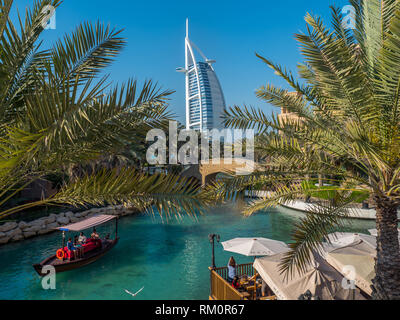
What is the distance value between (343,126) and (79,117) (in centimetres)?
585

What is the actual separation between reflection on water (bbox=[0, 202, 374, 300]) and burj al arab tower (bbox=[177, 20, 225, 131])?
110122mm

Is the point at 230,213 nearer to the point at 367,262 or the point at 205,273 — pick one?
the point at 205,273

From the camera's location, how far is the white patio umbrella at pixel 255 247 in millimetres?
10766

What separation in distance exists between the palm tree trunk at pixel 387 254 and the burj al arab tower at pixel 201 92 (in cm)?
12532

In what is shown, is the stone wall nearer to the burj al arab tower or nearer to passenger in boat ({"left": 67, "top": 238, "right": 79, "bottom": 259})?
passenger in boat ({"left": 67, "top": 238, "right": 79, "bottom": 259})

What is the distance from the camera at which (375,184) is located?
6016 mm

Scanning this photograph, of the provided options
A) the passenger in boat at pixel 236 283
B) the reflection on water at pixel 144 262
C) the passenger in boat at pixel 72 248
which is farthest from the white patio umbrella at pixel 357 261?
the passenger in boat at pixel 72 248

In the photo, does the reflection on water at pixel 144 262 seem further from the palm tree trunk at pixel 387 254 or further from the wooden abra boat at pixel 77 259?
the palm tree trunk at pixel 387 254

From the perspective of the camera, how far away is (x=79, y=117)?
339 centimetres

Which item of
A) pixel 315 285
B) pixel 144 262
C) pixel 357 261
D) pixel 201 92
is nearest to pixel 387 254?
pixel 315 285

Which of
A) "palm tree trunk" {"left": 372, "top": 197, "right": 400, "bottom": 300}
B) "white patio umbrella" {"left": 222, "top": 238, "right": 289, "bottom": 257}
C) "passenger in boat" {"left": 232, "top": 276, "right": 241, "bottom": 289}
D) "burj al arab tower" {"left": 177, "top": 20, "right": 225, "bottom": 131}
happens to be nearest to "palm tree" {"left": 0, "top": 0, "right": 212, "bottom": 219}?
"palm tree trunk" {"left": 372, "top": 197, "right": 400, "bottom": 300}

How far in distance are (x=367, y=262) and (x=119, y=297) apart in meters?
8.98

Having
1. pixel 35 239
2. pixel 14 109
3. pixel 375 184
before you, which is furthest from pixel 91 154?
pixel 35 239

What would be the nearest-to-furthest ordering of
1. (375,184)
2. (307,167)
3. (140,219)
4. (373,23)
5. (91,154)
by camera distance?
1. (91,154)
2. (373,23)
3. (375,184)
4. (307,167)
5. (140,219)
